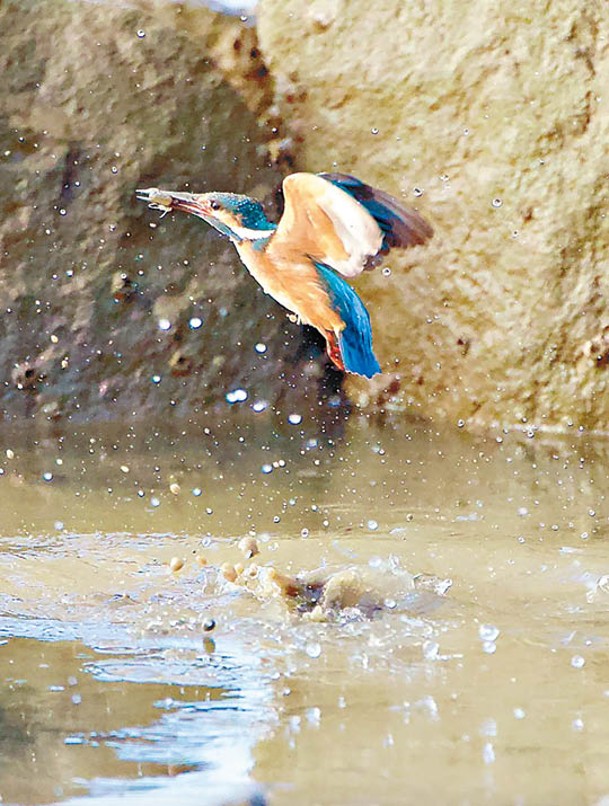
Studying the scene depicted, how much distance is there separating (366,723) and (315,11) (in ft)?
10.6

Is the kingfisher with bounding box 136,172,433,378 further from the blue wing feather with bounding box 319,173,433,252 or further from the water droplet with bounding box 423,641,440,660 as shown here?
the water droplet with bounding box 423,641,440,660

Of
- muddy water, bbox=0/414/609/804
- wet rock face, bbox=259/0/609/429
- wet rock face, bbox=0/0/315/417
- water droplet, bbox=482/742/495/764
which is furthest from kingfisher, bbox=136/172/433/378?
wet rock face, bbox=0/0/315/417

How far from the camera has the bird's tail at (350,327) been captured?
221cm

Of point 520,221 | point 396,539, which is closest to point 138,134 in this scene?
point 520,221

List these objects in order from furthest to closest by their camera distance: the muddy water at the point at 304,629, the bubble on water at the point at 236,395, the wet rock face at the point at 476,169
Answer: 1. the bubble on water at the point at 236,395
2. the wet rock face at the point at 476,169
3. the muddy water at the point at 304,629

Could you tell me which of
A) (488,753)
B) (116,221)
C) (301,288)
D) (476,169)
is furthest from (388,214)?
(116,221)

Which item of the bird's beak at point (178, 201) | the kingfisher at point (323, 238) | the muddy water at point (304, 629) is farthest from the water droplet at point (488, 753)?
the bird's beak at point (178, 201)

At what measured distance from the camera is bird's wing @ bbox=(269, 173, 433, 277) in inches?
81.7

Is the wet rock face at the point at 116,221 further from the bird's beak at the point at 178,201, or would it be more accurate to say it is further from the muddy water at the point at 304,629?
the bird's beak at the point at 178,201

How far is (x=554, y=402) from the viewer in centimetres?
423

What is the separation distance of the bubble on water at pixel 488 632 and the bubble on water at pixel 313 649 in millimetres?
263

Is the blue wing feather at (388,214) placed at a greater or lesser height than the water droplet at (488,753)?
greater

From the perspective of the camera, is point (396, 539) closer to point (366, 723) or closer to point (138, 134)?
point (366, 723)

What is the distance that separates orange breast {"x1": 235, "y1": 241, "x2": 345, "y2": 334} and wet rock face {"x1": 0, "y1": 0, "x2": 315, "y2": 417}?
7.24ft
